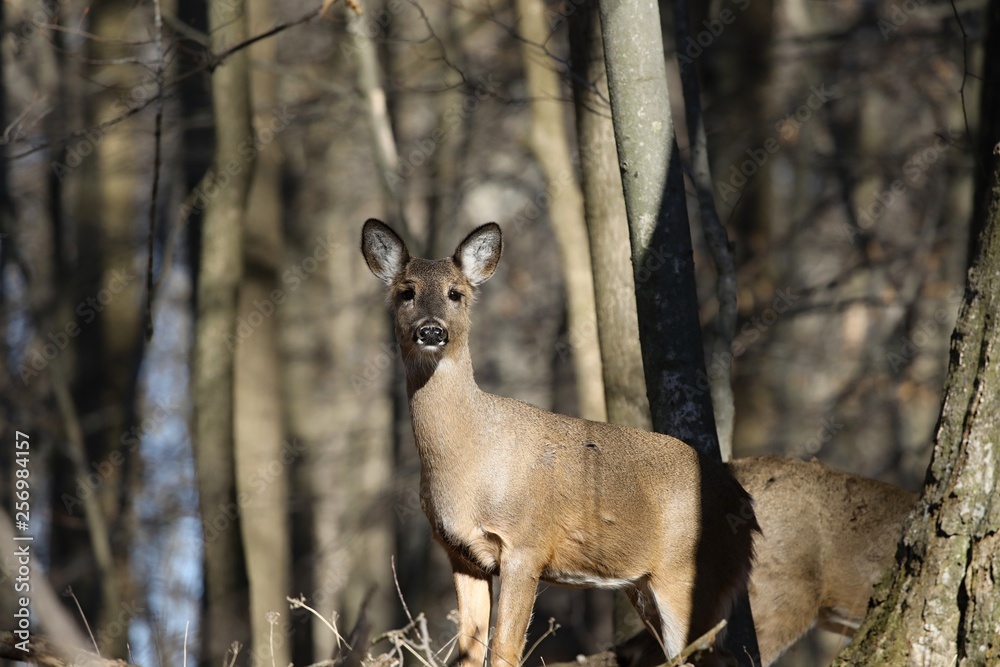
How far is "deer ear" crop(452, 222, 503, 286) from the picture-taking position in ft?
21.4

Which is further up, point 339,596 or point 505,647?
point 505,647

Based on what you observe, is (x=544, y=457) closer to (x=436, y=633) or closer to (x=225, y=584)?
(x=225, y=584)

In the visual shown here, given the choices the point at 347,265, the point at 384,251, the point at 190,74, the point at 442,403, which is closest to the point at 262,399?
the point at 190,74

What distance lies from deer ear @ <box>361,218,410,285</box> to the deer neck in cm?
69

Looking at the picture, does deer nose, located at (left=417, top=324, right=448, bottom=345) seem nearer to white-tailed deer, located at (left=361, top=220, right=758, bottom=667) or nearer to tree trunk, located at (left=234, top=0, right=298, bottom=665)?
white-tailed deer, located at (left=361, top=220, right=758, bottom=667)

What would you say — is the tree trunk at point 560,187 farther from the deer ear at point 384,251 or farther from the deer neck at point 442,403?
the deer neck at point 442,403

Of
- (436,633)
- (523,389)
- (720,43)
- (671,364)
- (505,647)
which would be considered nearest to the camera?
(505,647)

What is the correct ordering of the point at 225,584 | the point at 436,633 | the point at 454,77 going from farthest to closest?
the point at 436,633
the point at 454,77
the point at 225,584

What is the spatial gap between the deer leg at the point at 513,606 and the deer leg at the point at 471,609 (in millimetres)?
233

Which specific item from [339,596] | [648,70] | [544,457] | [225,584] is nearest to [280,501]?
[225,584]

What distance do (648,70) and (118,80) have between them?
9297mm

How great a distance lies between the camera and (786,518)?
23.6 ft

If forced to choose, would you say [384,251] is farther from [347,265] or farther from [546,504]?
[347,265]

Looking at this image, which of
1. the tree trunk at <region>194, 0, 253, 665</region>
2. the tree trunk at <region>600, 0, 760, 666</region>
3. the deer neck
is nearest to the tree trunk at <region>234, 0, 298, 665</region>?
the tree trunk at <region>194, 0, 253, 665</region>
